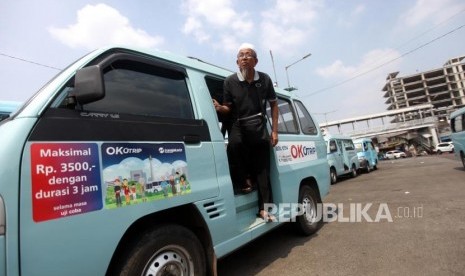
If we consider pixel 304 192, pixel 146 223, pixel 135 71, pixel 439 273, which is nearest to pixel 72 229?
pixel 146 223

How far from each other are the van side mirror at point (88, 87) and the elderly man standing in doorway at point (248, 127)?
1814mm

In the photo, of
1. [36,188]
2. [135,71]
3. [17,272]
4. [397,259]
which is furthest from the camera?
[397,259]

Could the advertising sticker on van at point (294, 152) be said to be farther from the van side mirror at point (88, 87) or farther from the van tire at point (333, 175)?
the van tire at point (333, 175)

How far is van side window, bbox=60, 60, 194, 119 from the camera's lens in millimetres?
2658

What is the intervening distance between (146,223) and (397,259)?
2914 mm

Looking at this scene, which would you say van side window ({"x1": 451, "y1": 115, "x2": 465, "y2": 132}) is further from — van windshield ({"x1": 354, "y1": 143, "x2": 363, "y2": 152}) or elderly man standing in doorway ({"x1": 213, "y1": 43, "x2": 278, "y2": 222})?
elderly man standing in doorway ({"x1": 213, "y1": 43, "x2": 278, "y2": 222})

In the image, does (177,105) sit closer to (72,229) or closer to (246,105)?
(246,105)

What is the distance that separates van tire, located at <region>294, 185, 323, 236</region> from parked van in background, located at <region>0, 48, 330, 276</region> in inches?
56.6

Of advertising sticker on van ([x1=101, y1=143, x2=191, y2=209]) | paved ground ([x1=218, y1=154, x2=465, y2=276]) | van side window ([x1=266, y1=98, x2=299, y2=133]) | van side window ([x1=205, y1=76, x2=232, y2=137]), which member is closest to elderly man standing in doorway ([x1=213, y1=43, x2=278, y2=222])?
van side window ([x1=205, y1=76, x2=232, y2=137])

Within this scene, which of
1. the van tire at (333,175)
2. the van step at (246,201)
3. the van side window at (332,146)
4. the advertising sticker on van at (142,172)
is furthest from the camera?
the van side window at (332,146)

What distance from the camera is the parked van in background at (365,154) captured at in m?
21.9

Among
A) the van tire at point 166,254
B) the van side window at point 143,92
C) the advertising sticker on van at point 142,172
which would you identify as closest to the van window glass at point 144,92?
the van side window at point 143,92

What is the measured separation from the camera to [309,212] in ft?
18.1

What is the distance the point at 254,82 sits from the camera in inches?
165
